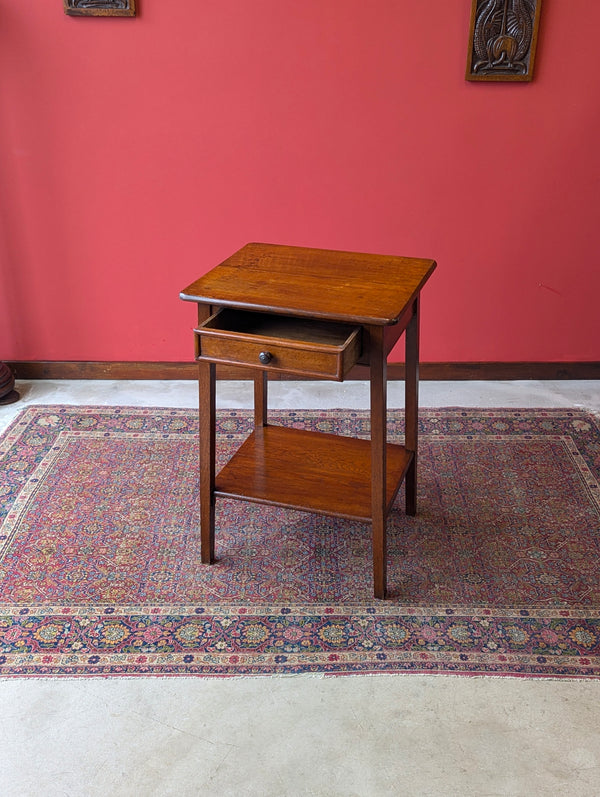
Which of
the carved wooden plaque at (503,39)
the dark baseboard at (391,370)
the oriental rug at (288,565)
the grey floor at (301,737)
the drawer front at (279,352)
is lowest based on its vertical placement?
the grey floor at (301,737)

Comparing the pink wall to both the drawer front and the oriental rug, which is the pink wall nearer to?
the oriental rug

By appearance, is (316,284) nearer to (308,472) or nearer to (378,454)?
(378,454)

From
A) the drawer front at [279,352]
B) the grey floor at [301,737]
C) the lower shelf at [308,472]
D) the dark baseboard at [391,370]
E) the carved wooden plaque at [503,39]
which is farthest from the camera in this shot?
the dark baseboard at [391,370]

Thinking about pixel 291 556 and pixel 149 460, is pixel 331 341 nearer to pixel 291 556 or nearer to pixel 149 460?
pixel 291 556

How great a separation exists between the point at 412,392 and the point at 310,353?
60 centimetres

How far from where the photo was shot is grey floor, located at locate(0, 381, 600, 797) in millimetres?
1763

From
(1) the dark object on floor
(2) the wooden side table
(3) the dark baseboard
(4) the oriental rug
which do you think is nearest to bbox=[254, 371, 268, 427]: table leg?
(2) the wooden side table

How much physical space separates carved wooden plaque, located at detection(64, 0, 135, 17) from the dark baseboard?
1.39 m

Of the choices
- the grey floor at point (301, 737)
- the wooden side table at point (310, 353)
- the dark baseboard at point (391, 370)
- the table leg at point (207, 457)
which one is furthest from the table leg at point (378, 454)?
the dark baseboard at point (391, 370)

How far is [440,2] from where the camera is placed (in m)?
3.07

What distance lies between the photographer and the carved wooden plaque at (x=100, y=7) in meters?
3.07

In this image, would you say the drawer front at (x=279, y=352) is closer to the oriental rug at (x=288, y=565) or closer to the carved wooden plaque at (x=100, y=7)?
the oriental rug at (x=288, y=565)

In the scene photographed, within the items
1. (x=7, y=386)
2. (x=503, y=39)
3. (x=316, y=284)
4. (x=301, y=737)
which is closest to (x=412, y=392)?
(x=316, y=284)

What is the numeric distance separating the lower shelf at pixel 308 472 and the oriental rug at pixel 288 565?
0.23 m
